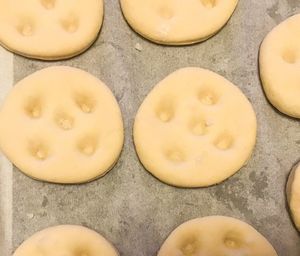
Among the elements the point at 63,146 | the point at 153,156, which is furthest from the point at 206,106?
the point at 63,146

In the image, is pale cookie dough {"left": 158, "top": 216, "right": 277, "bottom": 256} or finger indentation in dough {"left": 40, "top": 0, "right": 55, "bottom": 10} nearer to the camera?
pale cookie dough {"left": 158, "top": 216, "right": 277, "bottom": 256}

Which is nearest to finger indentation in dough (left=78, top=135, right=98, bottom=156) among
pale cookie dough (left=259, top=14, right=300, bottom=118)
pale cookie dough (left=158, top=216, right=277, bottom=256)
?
pale cookie dough (left=158, top=216, right=277, bottom=256)

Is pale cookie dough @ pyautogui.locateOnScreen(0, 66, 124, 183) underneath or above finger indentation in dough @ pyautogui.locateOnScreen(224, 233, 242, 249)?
above

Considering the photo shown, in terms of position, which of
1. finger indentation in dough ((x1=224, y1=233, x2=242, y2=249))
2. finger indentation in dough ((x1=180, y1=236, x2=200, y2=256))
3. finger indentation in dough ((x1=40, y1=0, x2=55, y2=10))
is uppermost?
finger indentation in dough ((x1=40, y1=0, x2=55, y2=10))

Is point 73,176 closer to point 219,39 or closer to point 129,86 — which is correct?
point 129,86

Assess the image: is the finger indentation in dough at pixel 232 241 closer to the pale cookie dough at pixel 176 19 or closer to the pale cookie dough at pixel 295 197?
the pale cookie dough at pixel 295 197

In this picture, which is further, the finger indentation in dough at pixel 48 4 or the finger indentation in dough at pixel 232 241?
the finger indentation in dough at pixel 48 4

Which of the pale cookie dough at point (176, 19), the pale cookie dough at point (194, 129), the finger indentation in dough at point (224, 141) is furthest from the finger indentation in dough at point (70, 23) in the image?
the finger indentation in dough at point (224, 141)

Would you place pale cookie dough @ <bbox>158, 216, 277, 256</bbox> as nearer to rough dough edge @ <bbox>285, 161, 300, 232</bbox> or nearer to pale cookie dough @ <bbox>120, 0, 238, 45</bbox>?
rough dough edge @ <bbox>285, 161, 300, 232</bbox>
